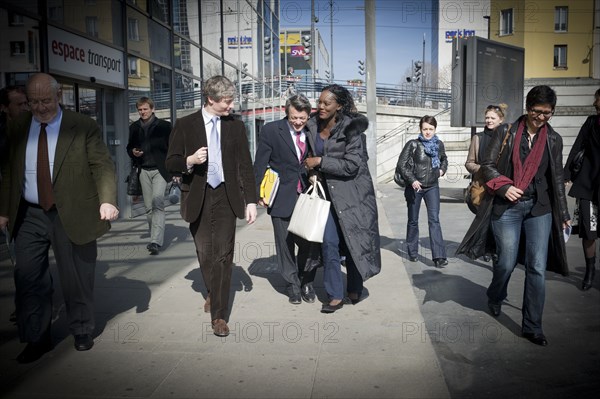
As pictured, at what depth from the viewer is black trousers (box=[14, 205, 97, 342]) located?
4129 mm

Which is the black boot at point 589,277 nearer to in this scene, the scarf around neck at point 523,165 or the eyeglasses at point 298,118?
the scarf around neck at point 523,165

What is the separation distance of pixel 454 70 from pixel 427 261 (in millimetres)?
8448

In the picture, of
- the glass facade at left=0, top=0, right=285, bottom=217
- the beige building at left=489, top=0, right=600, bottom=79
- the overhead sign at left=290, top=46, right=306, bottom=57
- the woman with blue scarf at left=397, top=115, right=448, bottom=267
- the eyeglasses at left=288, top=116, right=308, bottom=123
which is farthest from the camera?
the overhead sign at left=290, top=46, right=306, bottom=57

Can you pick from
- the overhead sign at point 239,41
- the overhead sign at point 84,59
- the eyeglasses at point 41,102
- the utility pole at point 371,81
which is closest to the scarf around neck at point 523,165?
the eyeglasses at point 41,102

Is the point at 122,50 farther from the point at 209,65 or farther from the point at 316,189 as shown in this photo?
the point at 316,189

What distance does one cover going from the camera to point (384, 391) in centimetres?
356

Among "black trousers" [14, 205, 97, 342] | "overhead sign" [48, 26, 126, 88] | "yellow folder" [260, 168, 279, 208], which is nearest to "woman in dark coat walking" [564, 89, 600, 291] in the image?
"yellow folder" [260, 168, 279, 208]

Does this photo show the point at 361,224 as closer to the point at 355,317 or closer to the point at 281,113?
the point at 355,317

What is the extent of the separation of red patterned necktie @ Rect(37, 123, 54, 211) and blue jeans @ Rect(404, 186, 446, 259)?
4.35 m

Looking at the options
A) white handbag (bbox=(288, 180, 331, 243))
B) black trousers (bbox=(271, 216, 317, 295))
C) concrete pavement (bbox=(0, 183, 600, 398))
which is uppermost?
white handbag (bbox=(288, 180, 331, 243))

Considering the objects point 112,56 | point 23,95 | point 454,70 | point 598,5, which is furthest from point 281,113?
point 23,95

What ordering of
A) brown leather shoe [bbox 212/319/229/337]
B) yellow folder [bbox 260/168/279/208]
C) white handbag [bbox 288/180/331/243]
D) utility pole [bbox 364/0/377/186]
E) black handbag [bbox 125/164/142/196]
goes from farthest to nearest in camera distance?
1. utility pole [bbox 364/0/377/186]
2. black handbag [bbox 125/164/142/196]
3. yellow folder [bbox 260/168/279/208]
4. white handbag [bbox 288/180/331/243]
5. brown leather shoe [bbox 212/319/229/337]

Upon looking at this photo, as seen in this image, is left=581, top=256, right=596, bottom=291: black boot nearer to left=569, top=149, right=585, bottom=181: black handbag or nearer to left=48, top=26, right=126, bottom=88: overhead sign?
left=569, top=149, right=585, bottom=181: black handbag

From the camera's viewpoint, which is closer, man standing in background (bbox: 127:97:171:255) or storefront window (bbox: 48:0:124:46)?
man standing in background (bbox: 127:97:171:255)
